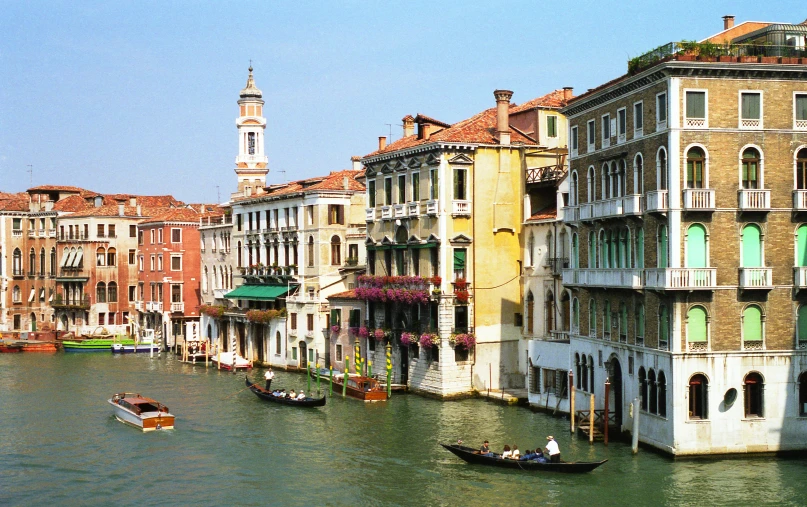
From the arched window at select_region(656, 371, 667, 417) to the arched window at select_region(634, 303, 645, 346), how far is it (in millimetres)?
1474

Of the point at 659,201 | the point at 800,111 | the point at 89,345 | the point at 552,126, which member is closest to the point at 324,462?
the point at 659,201

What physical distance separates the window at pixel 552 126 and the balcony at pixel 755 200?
47.7 feet

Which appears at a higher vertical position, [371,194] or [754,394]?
[371,194]

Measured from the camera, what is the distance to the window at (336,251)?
171 feet

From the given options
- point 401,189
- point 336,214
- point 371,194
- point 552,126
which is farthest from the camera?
point 336,214

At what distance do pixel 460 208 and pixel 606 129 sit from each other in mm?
9614

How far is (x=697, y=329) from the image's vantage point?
2805 centimetres

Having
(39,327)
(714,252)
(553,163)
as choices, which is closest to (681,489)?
(714,252)

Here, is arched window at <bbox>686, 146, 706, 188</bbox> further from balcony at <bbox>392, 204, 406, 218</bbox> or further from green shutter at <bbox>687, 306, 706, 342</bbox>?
balcony at <bbox>392, 204, 406, 218</bbox>

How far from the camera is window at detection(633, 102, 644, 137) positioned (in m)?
29.8

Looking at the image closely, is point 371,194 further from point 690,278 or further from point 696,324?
point 696,324

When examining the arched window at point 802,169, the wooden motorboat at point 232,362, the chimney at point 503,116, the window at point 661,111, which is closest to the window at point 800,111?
the arched window at point 802,169

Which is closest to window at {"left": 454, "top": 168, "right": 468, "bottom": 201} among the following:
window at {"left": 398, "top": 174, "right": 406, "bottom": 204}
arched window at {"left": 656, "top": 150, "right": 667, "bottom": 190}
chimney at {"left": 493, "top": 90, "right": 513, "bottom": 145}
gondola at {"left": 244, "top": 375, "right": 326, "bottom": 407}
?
chimney at {"left": 493, "top": 90, "right": 513, "bottom": 145}

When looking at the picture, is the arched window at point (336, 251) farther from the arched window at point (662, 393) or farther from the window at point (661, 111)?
the window at point (661, 111)
